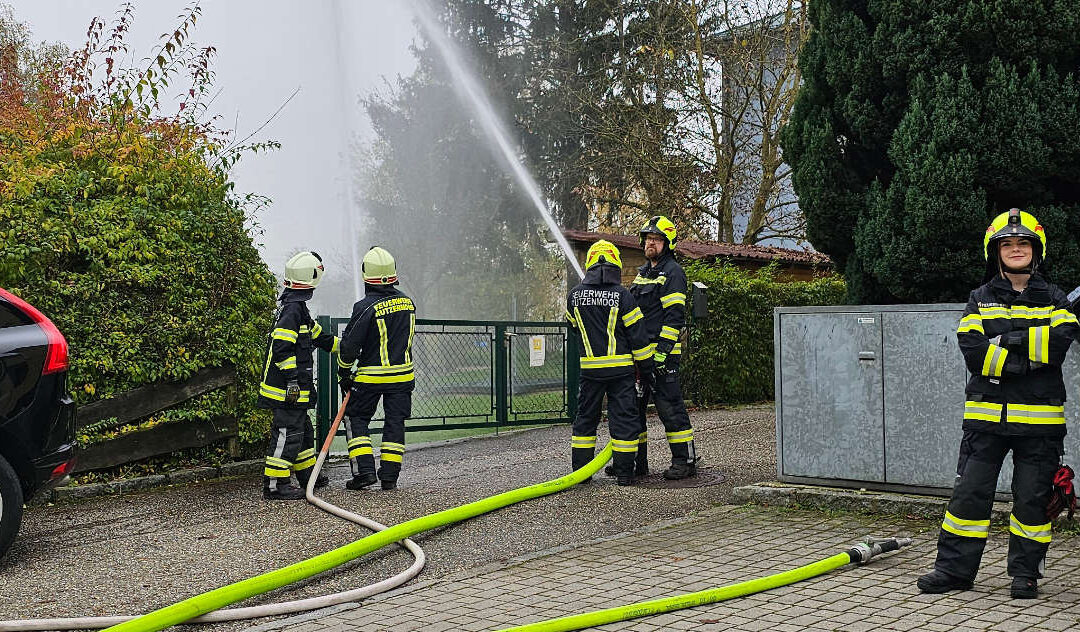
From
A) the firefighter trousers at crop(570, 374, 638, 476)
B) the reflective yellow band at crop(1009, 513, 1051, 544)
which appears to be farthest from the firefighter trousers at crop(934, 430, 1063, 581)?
the firefighter trousers at crop(570, 374, 638, 476)

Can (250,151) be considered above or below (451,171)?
below

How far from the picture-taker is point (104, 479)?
850cm

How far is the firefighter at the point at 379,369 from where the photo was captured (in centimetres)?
841

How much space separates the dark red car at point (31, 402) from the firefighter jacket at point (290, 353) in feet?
6.00

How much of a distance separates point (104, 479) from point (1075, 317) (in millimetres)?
6821

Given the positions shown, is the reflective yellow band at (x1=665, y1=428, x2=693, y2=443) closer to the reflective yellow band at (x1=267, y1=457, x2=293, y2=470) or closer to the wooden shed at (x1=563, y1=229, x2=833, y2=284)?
the reflective yellow band at (x1=267, y1=457, x2=293, y2=470)

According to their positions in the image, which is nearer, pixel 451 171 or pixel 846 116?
pixel 846 116

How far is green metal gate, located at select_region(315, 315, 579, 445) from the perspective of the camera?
12.0m

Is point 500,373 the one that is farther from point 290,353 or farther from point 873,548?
point 873,548

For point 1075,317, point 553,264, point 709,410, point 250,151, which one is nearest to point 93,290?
point 250,151

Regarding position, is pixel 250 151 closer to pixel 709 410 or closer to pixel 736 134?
pixel 709 410

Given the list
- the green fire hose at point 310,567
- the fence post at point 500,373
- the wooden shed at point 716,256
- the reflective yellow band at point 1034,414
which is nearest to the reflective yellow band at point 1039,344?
the reflective yellow band at point 1034,414

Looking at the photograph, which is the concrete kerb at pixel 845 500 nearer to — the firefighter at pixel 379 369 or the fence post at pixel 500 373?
the firefighter at pixel 379 369

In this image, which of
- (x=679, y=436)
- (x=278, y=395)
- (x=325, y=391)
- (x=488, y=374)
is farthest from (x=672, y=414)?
(x=488, y=374)
